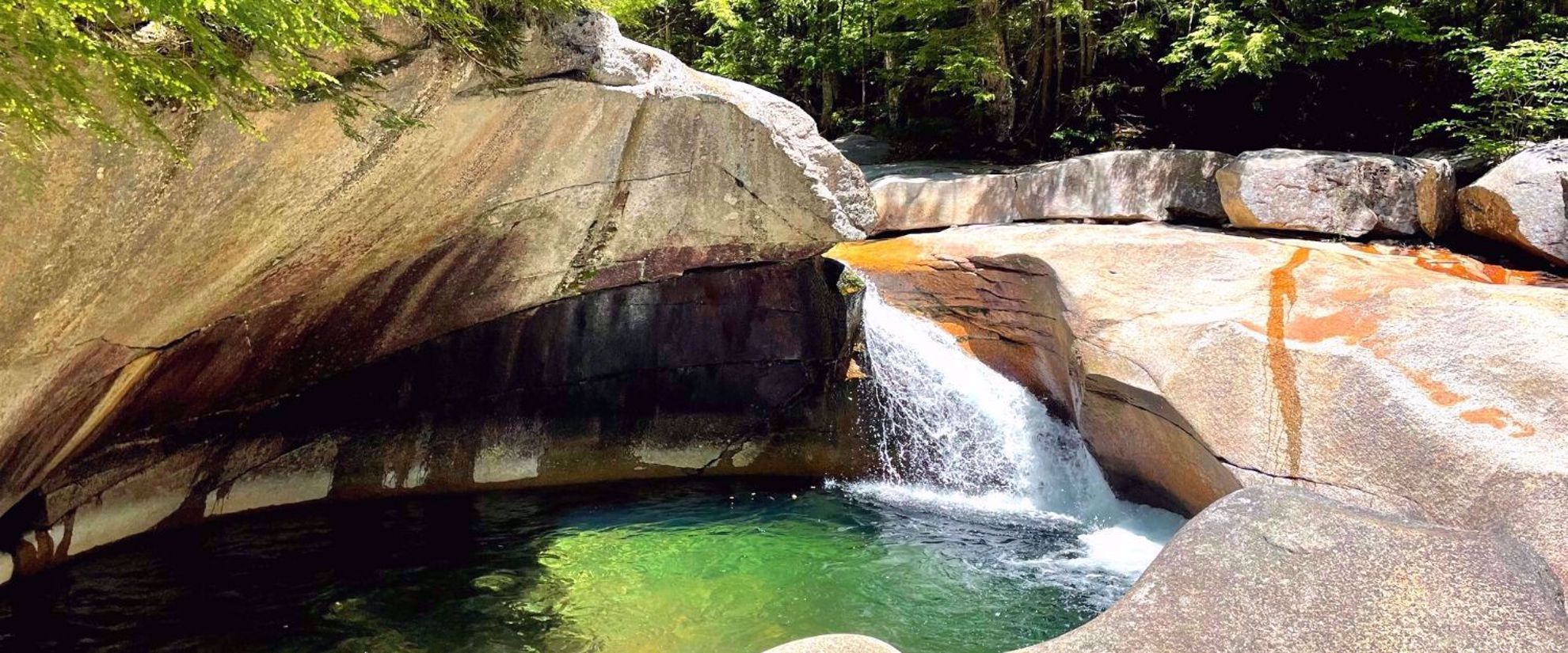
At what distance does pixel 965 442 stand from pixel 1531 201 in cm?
540

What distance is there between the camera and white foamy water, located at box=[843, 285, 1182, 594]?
28.8ft

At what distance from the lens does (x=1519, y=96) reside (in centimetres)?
977

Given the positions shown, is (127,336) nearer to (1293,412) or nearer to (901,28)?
(1293,412)

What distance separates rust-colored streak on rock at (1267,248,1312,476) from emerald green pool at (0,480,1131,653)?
1466 millimetres

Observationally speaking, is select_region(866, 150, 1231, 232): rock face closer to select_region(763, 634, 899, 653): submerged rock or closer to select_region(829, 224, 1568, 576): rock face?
select_region(829, 224, 1568, 576): rock face

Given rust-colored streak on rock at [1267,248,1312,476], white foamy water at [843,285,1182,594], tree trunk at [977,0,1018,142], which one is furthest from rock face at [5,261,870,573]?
tree trunk at [977,0,1018,142]

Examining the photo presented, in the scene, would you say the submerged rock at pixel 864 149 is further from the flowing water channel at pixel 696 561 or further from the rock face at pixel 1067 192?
the flowing water channel at pixel 696 561

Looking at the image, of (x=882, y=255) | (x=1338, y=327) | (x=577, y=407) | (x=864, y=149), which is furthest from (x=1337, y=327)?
(x=864, y=149)

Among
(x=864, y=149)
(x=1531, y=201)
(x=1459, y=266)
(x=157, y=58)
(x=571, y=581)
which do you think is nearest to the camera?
(x=157, y=58)

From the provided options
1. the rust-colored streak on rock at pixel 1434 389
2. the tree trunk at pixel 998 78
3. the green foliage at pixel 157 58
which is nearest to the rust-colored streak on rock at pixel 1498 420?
the rust-colored streak on rock at pixel 1434 389

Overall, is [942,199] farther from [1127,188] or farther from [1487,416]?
[1487,416]

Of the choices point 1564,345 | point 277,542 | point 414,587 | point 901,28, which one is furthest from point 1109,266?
point 901,28

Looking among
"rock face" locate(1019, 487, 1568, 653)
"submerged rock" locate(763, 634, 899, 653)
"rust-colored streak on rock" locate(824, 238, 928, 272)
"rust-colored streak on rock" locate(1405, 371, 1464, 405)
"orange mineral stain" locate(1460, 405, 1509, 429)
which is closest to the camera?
"submerged rock" locate(763, 634, 899, 653)

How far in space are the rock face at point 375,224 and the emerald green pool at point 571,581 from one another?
1.04 metres
